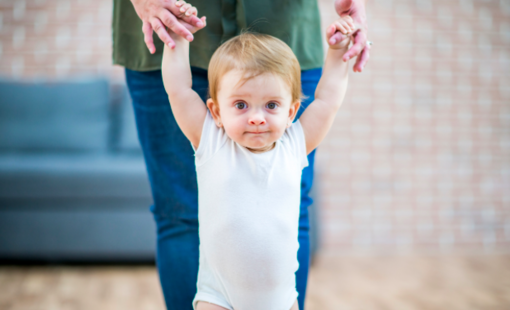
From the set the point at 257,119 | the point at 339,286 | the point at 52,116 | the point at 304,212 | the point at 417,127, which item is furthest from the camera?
the point at 417,127

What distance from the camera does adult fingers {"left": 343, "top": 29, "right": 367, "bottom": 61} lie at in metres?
0.78

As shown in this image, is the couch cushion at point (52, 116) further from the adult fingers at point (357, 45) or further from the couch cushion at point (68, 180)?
the adult fingers at point (357, 45)

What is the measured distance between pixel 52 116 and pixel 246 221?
7.06ft

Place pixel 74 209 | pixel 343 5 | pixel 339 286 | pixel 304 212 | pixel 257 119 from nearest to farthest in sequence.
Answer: pixel 257 119, pixel 343 5, pixel 304 212, pixel 339 286, pixel 74 209

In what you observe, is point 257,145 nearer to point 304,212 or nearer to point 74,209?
point 304,212

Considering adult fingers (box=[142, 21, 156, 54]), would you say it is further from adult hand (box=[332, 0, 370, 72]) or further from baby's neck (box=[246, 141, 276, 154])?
adult hand (box=[332, 0, 370, 72])

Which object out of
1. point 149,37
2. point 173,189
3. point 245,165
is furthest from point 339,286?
point 149,37

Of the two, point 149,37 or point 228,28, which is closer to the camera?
point 149,37

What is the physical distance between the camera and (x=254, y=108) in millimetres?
722

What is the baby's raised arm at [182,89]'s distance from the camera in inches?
29.1

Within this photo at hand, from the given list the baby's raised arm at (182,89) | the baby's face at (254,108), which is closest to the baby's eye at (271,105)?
the baby's face at (254,108)

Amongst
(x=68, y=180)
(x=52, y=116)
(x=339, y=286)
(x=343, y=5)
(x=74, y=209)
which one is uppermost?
(x=343, y=5)

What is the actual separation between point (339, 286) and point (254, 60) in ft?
5.07

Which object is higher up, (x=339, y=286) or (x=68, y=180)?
(x=68, y=180)
